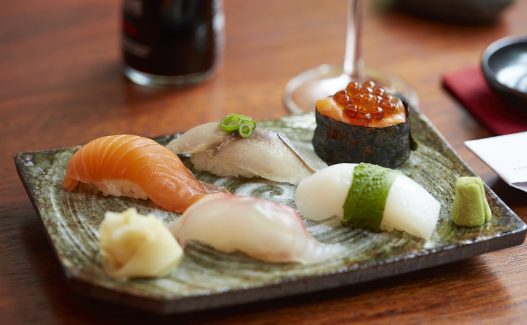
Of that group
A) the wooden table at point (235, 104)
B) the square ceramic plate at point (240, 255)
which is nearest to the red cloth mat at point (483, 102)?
the wooden table at point (235, 104)

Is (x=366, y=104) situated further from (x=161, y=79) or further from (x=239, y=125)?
(x=161, y=79)

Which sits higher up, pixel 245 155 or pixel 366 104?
pixel 366 104

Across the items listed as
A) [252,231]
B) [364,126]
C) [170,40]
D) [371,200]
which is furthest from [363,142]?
[170,40]

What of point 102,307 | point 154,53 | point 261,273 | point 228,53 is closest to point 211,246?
point 261,273

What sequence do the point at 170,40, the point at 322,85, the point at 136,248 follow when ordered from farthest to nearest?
the point at 322,85 < the point at 170,40 < the point at 136,248

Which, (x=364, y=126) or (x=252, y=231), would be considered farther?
(x=364, y=126)

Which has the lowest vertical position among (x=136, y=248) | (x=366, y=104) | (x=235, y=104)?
(x=235, y=104)

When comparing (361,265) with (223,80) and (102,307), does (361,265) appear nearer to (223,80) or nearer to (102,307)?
(102,307)

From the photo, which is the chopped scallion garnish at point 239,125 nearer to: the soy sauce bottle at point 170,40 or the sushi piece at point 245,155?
the sushi piece at point 245,155
